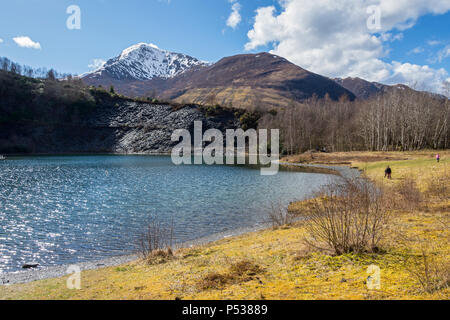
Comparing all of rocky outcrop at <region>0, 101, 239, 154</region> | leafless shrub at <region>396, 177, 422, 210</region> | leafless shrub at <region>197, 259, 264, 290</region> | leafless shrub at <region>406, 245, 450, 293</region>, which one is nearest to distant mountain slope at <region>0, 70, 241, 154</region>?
rocky outcrop at <region>0, 101, 239, 154</region>

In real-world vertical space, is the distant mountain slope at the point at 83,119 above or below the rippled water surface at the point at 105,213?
above

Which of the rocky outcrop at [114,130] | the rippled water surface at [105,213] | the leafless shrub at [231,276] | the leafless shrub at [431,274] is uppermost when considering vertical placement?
the rocky outcrop at [114,130]

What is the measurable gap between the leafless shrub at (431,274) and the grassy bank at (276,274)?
33 mm

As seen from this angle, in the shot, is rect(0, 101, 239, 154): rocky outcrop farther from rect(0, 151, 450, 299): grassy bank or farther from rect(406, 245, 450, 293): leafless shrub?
rect(406, 245, 450, 293): leafless shrub

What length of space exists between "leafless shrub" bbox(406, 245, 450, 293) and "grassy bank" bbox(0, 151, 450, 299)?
0.11ft

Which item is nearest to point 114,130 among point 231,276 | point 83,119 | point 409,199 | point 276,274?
point 83,119

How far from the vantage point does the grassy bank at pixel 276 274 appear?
5.96m

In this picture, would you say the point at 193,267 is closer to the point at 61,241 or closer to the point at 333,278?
the point at 333,278

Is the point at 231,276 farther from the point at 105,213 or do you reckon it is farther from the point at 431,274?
the point at 105,213

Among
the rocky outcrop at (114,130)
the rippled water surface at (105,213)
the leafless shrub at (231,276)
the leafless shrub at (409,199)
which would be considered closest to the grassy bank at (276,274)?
the leafless shrub at (231,276)

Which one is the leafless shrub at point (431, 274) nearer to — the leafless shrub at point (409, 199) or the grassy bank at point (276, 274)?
the grassy bank at point (276, 274)

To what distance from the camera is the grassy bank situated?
5961 millimetres

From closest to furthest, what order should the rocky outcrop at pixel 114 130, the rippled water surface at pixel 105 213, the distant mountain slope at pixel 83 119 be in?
the rippled water surface at pixel 105 213
the rocky outcrop at pixel 114 130
the distant mountain slope at pixel 83 119

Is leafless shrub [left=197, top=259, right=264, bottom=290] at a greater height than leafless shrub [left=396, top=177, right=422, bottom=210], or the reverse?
leafless shrub [left=396, top=177, right=422, bottom=210]
